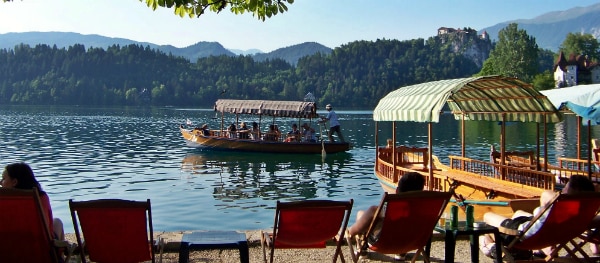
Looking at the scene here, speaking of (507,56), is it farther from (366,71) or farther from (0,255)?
(0,255)

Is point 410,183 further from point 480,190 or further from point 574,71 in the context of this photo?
point 574,71

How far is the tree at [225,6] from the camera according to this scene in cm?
682

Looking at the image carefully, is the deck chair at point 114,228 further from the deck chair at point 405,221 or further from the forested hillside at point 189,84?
the forested hillside at point 189,84

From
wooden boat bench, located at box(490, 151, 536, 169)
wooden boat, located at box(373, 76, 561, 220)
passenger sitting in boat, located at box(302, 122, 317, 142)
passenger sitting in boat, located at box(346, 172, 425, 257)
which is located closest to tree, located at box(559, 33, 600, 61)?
passenger sitting in boat, located at box(302, 122, 317, 142)

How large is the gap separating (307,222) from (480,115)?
11018 mm

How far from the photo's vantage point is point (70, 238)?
26.8 feet

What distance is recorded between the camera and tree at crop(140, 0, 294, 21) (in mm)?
6820

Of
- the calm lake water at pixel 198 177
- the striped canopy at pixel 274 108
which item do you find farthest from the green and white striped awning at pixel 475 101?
the striped canopy at pixel 274 108

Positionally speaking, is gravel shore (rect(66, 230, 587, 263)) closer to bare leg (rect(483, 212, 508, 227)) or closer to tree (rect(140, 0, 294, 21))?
bare leg (rect(483, 212, 508, 227))

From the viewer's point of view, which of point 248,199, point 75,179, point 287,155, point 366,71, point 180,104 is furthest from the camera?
point 366,71

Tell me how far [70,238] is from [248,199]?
1075cm

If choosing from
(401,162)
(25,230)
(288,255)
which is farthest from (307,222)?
(401,162)

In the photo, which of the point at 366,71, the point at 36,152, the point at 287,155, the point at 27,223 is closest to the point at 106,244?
the point at 27,223

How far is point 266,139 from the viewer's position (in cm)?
3238
